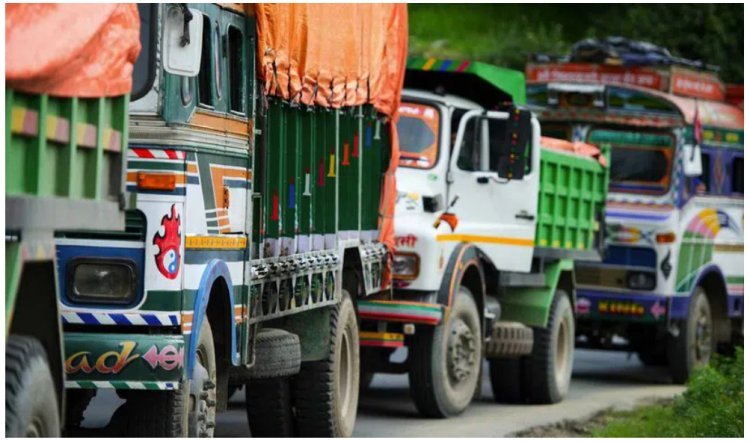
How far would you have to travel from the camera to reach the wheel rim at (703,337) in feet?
65.6

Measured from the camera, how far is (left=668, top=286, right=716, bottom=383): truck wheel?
19500mm

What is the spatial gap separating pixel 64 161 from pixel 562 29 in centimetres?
3762

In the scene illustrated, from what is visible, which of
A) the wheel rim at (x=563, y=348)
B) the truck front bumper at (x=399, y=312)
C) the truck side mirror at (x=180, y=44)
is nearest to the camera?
the truck side mirror at (x=180, y=44)

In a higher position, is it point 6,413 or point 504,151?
point 504,151

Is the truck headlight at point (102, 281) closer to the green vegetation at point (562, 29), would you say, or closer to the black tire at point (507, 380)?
the black tire at point (507, 380)

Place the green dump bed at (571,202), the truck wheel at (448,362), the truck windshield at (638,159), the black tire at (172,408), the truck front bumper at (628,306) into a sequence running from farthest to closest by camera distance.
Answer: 1. the truck windshield at (638,159)
2. the truck front bumper at (628,306)
3. the green dump bed at (571,202)
4. the truck wheel at (448,362)
5. the black tire at (172,408)

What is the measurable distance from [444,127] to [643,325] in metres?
5.07

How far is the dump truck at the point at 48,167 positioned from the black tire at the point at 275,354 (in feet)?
11.7

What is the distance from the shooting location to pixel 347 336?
1291 centimetres

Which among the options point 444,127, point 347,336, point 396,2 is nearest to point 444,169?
point 444,127

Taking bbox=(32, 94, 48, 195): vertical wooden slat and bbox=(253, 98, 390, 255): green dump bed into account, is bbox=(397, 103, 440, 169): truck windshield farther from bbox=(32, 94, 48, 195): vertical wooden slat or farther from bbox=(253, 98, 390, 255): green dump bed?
bbox=(32, 94, 48, 195): vertical wooden slat

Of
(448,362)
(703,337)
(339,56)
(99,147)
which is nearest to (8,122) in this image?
(99,147)

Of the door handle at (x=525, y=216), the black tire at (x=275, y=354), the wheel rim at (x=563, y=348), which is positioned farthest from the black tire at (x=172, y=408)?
the wheel rim at (x=563, y=348)

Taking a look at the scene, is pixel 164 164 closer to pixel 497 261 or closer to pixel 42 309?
pixel 42 309
